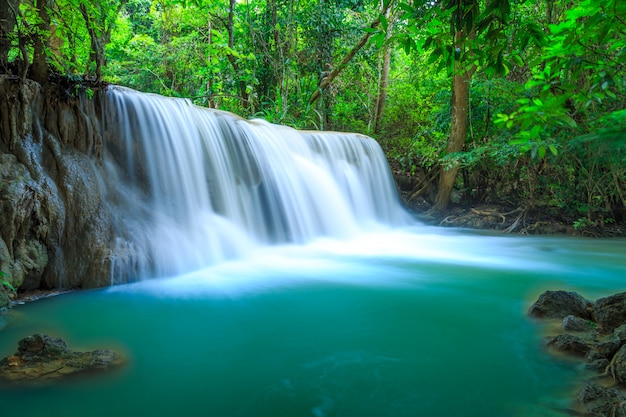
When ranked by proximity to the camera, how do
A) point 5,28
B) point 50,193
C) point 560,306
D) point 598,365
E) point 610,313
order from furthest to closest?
1. point 5,28
2. point 50,193
3. point 560,306
4. point 610,313
5. point 598,365

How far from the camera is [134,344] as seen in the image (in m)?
2.70

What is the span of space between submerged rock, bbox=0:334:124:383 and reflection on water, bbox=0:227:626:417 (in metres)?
0.11

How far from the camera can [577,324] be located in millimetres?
2758

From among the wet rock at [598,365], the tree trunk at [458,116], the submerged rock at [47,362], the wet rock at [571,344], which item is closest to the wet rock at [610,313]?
the wet rock at [571,344]

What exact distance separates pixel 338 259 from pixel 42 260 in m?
3.42

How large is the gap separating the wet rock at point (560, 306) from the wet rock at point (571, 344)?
1.82 ft

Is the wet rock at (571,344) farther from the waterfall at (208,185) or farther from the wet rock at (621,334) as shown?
the waterfall at (208,185)

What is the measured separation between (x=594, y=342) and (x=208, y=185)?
4854 mm

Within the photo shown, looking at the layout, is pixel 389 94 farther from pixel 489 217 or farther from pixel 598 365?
pixel 598 365

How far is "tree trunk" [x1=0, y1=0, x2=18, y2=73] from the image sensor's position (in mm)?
4113

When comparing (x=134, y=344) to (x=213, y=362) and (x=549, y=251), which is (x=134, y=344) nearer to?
(x=213, y=362)

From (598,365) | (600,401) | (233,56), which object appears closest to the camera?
(600,401)

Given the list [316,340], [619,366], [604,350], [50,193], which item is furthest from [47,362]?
[604,350]

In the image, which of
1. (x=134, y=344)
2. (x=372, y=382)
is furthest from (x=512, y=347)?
(x=134, y=344)
